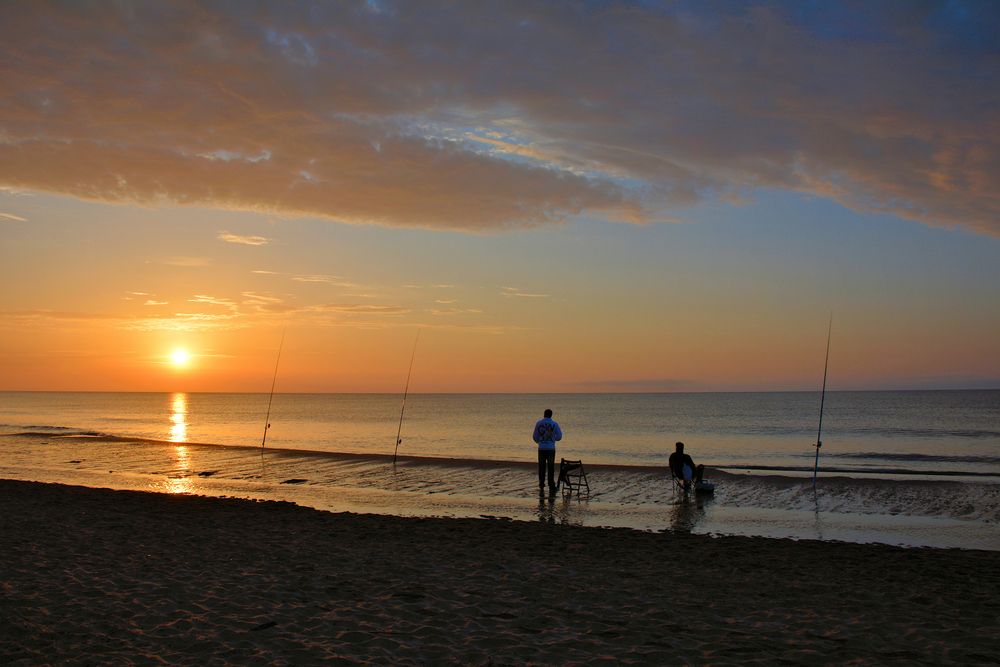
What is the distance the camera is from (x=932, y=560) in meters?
10.2

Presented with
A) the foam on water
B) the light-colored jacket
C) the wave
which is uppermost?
the light-colored jacket

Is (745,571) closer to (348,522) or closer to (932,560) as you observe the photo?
(932,560)

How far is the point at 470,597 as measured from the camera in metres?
7.87

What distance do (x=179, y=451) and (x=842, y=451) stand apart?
3387 cm

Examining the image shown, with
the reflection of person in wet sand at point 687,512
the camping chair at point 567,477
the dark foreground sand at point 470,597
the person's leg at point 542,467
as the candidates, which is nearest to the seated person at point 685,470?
the reflection of person in wet sand at point 687,512

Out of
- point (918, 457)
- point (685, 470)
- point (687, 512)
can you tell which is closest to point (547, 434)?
point (685, 470)

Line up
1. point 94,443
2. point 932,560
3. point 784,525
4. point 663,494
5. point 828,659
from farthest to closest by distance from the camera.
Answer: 1. point 94,443
2. point 663,494
3. point 784,525
4. point 932,560
5. point 828,659

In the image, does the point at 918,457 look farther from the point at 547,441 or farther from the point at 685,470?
the point at 547,441

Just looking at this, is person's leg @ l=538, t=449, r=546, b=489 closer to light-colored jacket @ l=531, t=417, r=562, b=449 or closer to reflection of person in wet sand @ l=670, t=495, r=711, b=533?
light-colored jacket @ l=531, t=417, r=562, b=449

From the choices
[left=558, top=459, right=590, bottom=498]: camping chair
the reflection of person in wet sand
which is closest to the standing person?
[left=558, top=459, right=590, bottom=498]: camping chair

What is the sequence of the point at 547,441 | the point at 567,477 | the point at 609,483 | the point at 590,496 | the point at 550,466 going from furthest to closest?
the point at 609,483
the point at 567,477
the point at 550,466
the point at 590,496
the point at 547,441

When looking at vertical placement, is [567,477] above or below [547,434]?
below

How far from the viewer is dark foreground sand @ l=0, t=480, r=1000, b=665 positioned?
20.1 feet

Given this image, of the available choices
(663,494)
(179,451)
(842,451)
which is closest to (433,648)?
(663,494)
